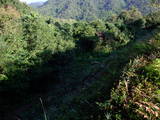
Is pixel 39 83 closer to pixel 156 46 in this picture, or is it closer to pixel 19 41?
pixel 19 41

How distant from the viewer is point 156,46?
4.77m

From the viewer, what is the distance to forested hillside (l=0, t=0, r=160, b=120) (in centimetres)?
329

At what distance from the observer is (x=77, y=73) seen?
20.6 metres

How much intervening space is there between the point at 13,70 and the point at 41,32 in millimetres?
9935

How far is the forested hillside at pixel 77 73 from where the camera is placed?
3294 mm

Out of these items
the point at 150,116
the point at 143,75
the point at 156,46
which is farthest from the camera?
the point at 156,46

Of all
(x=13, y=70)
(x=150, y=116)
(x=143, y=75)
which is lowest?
(x=13, y=70)

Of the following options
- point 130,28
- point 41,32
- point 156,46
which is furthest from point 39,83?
point 130,28

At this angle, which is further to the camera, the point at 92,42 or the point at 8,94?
the point at 92,42

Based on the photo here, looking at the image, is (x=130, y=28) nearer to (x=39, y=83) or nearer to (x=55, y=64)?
(x=55, y=64)

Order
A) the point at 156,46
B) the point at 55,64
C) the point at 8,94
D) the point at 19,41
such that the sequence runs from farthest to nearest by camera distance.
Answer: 1. the point at 55,64
2. the point at 19,41
3. the point at 8,94
4. the point at 156,46

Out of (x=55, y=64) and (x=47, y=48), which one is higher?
(x=47, y=48)

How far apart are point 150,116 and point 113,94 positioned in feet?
2.28

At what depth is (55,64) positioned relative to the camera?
2895cm
